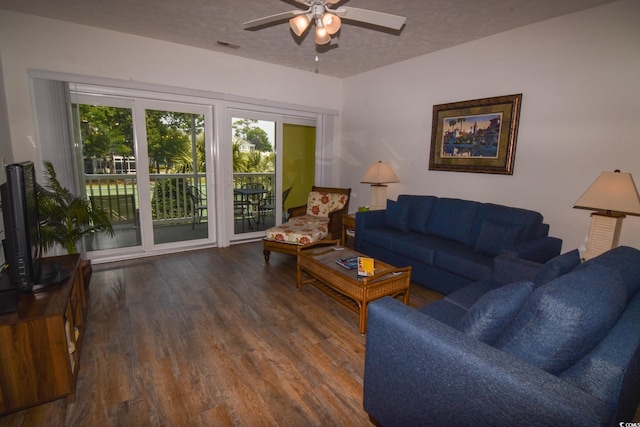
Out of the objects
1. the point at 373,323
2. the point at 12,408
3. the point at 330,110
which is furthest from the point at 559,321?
the point at 330,110

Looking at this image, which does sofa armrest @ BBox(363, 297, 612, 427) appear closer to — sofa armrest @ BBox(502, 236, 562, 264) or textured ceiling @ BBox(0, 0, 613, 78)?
sofa armrest @ BBox(502, 236, 562, 264)

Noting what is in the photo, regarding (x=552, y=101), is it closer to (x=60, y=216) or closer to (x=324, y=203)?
(x=324, y=203)

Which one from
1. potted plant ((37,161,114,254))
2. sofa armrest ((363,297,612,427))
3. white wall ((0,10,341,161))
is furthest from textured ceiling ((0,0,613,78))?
sofa armrest ((363,297,612,427))

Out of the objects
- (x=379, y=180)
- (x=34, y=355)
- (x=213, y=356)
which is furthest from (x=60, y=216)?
(x=379, y=180)

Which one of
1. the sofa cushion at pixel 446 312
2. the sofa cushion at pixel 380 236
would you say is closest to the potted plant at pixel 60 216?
the sofa cushion at pixel 380 236

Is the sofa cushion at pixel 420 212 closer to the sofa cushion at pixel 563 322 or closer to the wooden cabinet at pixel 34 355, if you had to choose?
the sofa cushion at pixel 563 322

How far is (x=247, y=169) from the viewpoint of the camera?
5137 mm

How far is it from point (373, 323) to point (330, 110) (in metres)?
4.50

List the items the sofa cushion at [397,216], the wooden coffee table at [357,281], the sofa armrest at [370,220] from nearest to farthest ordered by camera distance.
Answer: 1. the wooden coffee table at [357,281]
2. the sofa cushion at [397,216]
3. the sofa armrest at [370,220]

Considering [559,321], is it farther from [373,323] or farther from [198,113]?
[198,113]

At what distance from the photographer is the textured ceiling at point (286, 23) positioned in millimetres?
2740

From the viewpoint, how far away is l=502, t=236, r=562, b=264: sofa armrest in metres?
2.58

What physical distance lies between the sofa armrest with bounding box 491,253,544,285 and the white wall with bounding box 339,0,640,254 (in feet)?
3.68

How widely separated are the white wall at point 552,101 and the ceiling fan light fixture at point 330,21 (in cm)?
213
